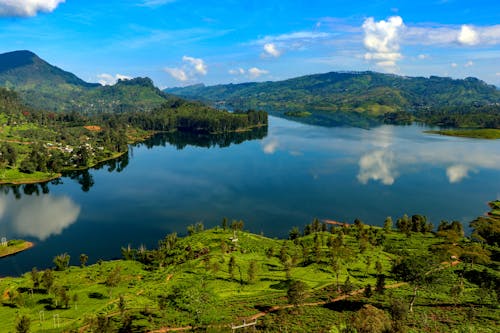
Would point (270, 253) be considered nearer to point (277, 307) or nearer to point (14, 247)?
point (277, 307)

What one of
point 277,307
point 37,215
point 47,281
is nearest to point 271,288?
point 277,307

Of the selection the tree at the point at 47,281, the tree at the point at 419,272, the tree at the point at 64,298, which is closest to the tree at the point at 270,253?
the tree at the point at 419,272

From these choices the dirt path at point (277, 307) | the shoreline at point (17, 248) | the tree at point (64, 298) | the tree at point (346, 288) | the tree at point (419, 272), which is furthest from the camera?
the shoreline at point (17, 248)

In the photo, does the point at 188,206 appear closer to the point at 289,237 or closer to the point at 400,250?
the point at 289,237

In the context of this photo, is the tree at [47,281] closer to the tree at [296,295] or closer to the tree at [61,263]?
the tree at [61,263]

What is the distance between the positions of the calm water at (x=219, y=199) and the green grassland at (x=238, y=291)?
17.7 m

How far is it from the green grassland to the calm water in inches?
698

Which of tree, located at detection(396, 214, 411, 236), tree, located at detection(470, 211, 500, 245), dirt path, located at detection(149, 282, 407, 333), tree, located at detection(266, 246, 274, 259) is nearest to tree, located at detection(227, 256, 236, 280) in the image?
tree, located at detection(266, 246, 274, 259)

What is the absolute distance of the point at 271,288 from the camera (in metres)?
63.0

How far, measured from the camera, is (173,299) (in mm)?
49188

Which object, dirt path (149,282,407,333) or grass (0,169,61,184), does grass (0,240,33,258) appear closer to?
dirt path (149,282,407,333)

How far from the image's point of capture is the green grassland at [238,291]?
48.2 m

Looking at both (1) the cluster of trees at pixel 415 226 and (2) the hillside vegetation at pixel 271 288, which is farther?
(1) the cluster of trees at pixel 415 226

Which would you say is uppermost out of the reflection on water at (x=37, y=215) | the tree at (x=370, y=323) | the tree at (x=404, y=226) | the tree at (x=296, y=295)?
the tree at (x=370, y=323)
